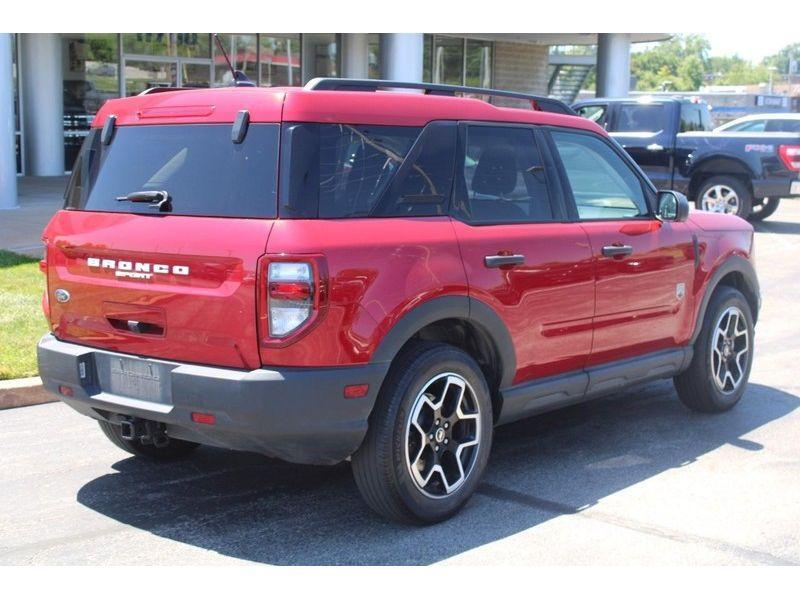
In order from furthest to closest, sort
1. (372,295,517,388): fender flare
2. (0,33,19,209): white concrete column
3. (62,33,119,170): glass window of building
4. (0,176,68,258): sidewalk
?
(62,33,119,170): glass window of building < (0,33,19,209): white concrete column < (0,176,68,258): sidewalk < (372,295,517,388): fender flare

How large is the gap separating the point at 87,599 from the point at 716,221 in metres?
4.52

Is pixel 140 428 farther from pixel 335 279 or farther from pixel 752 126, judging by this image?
pixel 752 126

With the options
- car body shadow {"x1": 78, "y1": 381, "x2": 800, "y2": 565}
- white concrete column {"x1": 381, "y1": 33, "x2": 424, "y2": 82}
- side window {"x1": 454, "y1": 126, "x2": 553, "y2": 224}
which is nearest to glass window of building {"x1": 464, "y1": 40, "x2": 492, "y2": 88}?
white concrete column {"x1": 381, "y1": 33, "x2": 424, "y2": 82}

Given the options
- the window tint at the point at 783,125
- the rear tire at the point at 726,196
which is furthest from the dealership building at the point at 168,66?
the rear tire at the point at 726,196

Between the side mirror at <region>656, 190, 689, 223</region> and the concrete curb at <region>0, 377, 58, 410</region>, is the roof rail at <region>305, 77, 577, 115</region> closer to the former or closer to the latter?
the side mirror at <region>656, 190, 689, 223</region>

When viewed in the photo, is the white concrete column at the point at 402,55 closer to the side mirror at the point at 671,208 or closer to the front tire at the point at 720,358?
the front tire at the point at 720,358

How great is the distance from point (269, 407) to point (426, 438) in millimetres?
863

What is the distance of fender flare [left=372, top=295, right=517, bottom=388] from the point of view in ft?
14.4

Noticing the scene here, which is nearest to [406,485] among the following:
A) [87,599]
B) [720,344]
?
[87,599]

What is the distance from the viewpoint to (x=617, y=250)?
5.63 meters

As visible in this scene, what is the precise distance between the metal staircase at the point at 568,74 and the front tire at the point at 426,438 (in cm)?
3176

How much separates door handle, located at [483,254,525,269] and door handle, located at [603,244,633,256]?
74 centimetres

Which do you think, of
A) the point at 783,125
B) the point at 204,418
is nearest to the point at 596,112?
the point at 783,125

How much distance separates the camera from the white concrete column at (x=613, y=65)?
88.3ft
